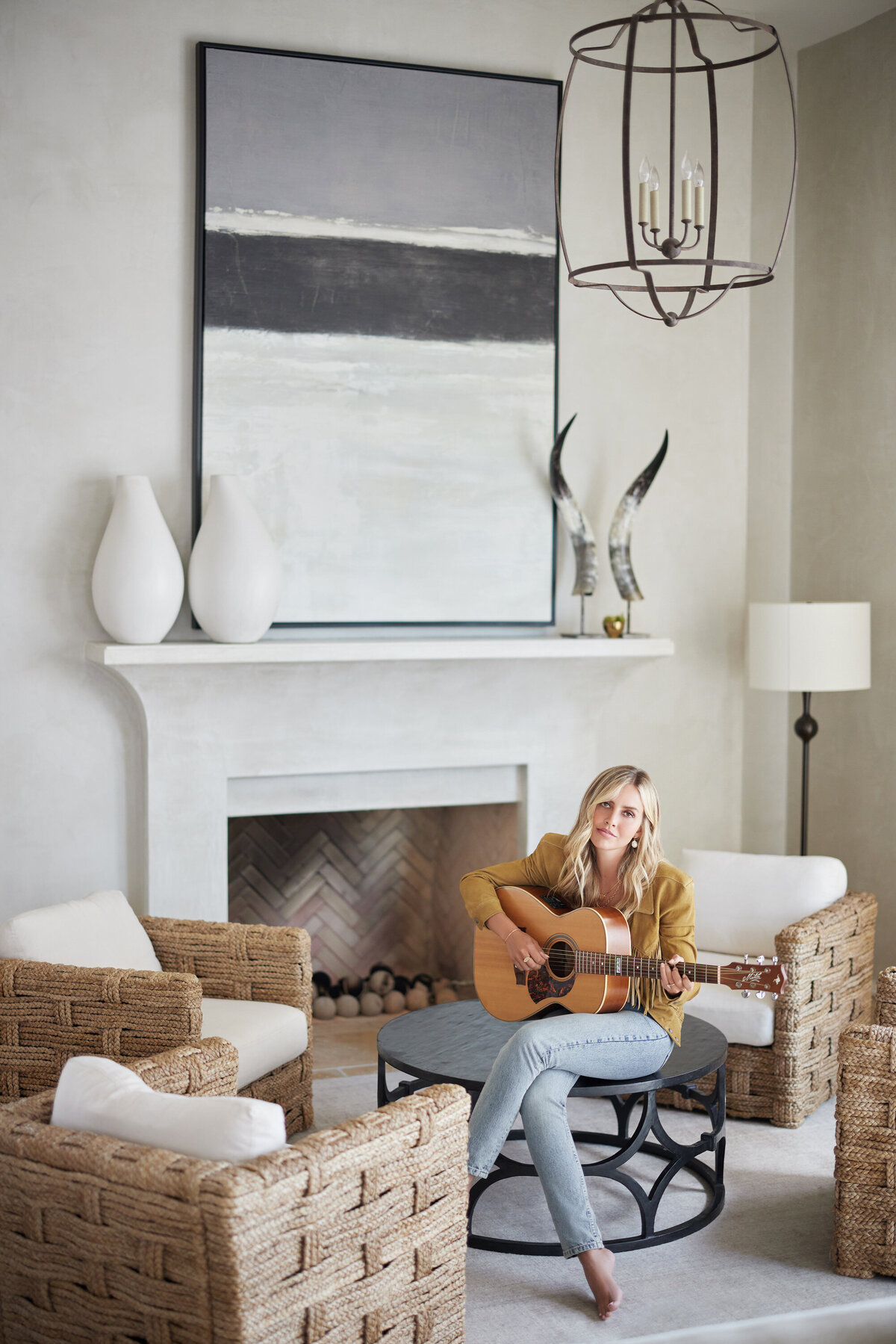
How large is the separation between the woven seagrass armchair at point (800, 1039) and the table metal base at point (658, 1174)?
0.29m

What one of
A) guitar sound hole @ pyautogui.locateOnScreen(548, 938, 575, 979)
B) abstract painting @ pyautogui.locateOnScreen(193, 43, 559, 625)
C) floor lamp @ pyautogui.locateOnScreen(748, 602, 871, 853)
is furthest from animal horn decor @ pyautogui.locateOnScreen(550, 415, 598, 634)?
guitar sound hole @ pyautogui.locateOnScreen(548, 938, 575, 979)

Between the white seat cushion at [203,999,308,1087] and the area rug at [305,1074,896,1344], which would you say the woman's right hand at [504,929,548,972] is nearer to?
the area rug at [305,1074,896,1344]

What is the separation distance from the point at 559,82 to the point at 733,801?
8.22 ft

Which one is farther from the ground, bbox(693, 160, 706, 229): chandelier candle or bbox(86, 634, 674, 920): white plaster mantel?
bbox(693, 160, 706, 229): chandelier candle

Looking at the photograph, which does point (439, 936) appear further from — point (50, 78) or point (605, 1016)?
point (50, 78)

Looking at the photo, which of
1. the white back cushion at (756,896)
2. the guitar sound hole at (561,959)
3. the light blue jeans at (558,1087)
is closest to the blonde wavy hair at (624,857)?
the guitar sound hole at (561,959)

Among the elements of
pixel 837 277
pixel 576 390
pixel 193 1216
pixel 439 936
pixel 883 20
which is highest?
pixel 883 20

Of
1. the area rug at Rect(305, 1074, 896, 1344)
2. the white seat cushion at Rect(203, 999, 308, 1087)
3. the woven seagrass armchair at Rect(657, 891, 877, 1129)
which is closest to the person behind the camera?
the area rug at Rect(305, 1074, 896, 1344)

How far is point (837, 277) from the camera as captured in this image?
448 cm

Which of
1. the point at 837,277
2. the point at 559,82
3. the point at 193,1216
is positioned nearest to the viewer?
the point at 193,1216

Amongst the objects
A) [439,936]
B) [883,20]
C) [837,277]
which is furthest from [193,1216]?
[883,20]

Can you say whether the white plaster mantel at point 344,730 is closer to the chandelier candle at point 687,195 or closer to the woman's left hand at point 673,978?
the woman's left hand at point 673,978

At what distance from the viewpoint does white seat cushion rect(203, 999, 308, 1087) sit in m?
2.88

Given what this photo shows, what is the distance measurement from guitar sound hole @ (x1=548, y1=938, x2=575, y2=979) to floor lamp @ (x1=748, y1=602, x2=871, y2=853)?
64.4 inches
